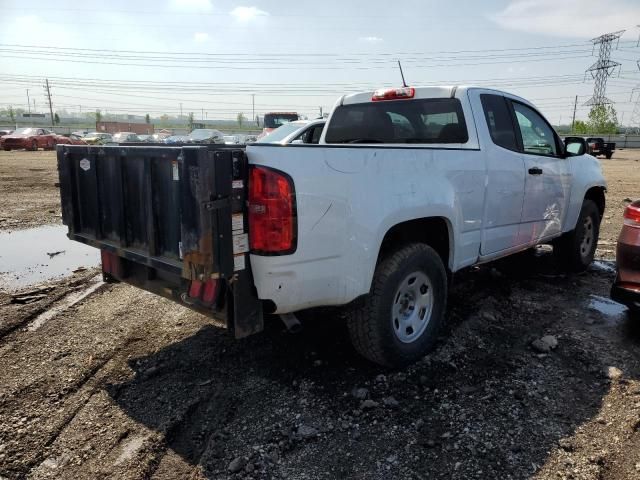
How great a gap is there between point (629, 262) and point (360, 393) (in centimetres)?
251

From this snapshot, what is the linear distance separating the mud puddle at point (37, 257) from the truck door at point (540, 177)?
5212 millimetres

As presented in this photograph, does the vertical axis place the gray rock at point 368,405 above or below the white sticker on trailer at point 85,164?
below

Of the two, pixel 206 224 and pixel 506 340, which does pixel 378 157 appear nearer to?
pixel 206 224

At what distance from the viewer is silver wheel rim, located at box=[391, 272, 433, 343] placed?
3.49 meters

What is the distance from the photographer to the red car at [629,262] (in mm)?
3896

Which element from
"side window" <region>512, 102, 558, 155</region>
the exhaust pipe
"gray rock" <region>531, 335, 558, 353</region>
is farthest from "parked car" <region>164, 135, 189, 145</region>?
"gray rock" <region>531, 335, 558, 353</region>

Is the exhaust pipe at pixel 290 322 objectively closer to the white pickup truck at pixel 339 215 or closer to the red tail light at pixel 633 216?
the white pickup truck at pixel 339 215

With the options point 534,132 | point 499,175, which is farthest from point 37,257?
point 534,132

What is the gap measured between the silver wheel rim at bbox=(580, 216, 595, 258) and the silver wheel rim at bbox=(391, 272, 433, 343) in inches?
138

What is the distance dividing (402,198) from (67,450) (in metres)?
2.44

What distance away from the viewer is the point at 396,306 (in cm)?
347

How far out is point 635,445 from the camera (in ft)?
8.84

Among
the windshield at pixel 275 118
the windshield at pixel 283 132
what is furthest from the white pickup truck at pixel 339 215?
the windshield at pixel 275 118

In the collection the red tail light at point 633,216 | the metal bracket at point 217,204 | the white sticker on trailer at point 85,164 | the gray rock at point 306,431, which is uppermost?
the white sticker on trailer at point 85,164
